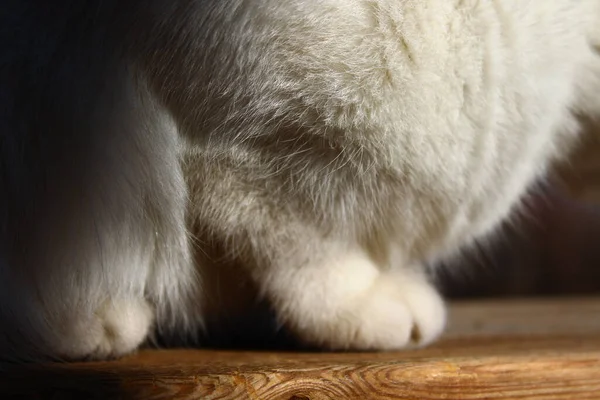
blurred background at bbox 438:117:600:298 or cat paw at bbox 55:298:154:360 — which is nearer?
cat paw at bbox 55:298:154:360

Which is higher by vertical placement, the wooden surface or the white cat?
the white cat

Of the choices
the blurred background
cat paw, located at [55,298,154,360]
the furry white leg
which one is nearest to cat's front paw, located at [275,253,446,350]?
the furry white leg

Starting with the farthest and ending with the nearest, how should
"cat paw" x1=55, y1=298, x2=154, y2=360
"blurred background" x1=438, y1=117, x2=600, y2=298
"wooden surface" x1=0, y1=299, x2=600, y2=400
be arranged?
1. "blurred background" x1=438, y1=117, x2=600, y2=298
2. "cat paw" x1=55, y1=298, x2=154, y2=360
3. "wooden surface" x1=0, y1=299, x2=600, y2=400

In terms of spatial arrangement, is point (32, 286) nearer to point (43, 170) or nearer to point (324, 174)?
point (43, 170)

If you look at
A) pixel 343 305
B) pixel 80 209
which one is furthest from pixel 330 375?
pixel 80 209

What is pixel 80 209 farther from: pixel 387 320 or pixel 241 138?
pixel 387 320

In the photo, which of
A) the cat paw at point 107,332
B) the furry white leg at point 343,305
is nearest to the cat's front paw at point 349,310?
the furry white leg at point 343,305

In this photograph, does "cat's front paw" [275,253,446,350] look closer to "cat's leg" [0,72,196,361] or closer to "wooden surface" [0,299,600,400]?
"wooden surface" [0,299,600,400]

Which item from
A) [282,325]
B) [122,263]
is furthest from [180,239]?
[282,325]
